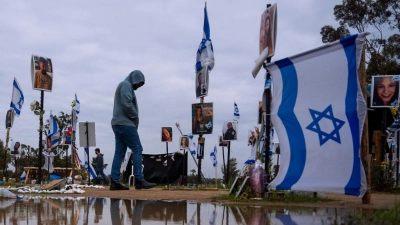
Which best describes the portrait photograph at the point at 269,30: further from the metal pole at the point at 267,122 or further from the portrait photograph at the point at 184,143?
the portrait photograph at the point at 184,143

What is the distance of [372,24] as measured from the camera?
28953 mm

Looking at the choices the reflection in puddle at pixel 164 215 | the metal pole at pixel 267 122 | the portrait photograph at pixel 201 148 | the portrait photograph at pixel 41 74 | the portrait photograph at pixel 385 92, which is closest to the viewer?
the reflection in puddle at pixel 164 215

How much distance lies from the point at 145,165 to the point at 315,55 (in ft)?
46.0

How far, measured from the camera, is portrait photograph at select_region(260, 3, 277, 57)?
697 centimetres

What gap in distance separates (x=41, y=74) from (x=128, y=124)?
7366 mm

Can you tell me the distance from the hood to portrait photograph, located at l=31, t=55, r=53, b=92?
6936 millimetres

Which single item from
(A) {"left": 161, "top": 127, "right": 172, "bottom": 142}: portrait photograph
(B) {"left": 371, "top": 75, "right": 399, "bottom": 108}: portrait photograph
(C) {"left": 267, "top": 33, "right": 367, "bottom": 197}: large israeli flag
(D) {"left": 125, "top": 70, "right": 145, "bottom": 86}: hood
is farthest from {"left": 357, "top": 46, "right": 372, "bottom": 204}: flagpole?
(A) {"left": 161, "top": 127, "right": 172, "bottom": 142}: portrait photograph

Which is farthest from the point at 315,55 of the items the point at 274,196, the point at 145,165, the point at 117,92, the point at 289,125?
the point at 145,165

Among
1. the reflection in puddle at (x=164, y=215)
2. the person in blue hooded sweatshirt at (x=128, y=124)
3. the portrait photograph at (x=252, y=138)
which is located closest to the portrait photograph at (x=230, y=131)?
the portrait photograph at (x=252, y=138)

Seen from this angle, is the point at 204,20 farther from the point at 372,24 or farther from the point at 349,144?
the point at 372,24

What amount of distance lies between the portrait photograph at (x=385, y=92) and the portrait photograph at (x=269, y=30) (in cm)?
644

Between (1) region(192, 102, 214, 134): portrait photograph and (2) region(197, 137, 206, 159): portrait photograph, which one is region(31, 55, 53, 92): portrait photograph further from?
(2) region(197, 137, 206, 159): portrait photograph

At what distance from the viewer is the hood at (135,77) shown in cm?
816

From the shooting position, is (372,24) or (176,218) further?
(372,24)
